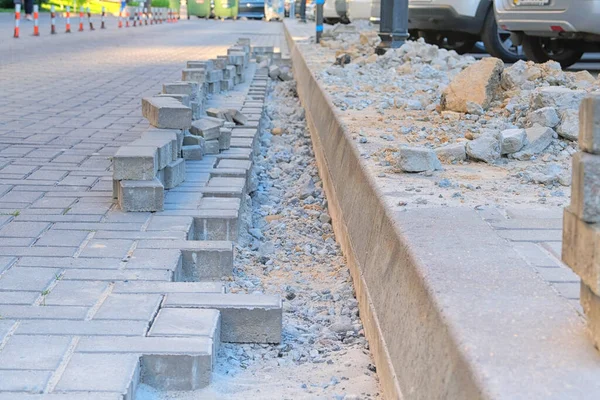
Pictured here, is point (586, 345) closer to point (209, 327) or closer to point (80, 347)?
point (209, 327)

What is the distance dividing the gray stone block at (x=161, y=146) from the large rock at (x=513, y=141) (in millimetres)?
1866

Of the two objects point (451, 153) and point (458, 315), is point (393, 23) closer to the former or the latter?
point (451, 153)

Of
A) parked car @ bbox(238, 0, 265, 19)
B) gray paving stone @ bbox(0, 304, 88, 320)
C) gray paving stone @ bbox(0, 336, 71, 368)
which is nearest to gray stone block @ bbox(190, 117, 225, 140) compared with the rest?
gray paving stone @ bbox(0, 304, 88, 320)

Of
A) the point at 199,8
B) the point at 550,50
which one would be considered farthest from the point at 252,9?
the point at 550,50

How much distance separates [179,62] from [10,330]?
43.5 ft

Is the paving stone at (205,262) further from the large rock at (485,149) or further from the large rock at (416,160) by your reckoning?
the large rock at (485,149)

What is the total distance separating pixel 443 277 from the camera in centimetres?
287

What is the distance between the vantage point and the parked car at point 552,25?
29.4 feet

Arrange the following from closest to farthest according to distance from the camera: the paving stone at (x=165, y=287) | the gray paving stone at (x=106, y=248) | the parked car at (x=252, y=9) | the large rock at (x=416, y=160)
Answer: the paving stone at (x=165, y=287), the gray paving stone at (x=106, y=248), the large rock at (x=416, y=160), the parked car at (x=252, y=9)

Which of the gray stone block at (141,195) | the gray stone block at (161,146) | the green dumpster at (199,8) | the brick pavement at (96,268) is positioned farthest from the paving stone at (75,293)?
the green dumpster at (199,8)

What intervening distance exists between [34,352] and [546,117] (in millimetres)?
3417

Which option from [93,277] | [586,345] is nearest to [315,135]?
[93,277]

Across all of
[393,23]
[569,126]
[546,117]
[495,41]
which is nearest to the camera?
[569,126]

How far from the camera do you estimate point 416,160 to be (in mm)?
4656
